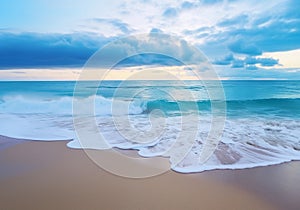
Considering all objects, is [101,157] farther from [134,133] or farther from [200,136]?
[200,136]

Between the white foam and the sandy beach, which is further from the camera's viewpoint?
the white foam

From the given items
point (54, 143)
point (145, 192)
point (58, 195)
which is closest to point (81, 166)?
point (58, 195)

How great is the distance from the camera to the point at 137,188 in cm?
361

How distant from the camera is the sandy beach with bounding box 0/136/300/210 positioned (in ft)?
10.5

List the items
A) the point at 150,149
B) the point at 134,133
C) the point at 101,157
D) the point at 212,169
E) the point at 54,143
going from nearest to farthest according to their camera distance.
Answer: the point at 212,169 → the point at 101,157 → the point at 150,149 → the point at 54,143 → the point at 134,133

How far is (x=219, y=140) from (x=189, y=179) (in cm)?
250

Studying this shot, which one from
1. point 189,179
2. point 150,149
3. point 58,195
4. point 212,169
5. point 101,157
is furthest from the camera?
point 150,149

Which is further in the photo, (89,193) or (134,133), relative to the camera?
(134,133)

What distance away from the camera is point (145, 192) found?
138 inches

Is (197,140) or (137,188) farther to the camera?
(197,140)

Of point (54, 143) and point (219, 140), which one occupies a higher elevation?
point (54, 143)

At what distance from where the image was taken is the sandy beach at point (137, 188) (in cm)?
321

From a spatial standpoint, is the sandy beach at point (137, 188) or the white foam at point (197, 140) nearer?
the sandy beach at point (137, 188)

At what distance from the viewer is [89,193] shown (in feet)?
11.2
